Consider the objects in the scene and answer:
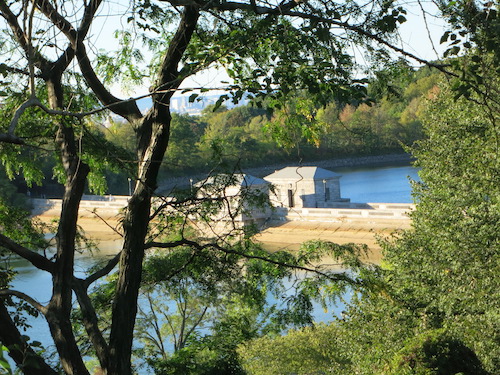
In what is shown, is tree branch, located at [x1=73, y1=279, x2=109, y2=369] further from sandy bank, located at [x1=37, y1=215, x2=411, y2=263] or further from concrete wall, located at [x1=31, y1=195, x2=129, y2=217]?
concrete wall, located at [x1=31, y1=195, x2=129, y2=217]

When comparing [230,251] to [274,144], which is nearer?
[230,251]

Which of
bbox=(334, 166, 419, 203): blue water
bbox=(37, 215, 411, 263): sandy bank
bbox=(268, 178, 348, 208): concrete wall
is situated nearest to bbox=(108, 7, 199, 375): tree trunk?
bbox=(37, 215, 411, 263): sandy bank

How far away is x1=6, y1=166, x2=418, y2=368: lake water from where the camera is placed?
14242mm

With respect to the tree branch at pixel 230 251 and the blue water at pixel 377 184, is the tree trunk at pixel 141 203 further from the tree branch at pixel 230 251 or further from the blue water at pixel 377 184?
the blue water at pixel 377 184

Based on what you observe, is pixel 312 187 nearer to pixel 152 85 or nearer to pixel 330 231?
pixel 330 231

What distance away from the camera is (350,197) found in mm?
35844

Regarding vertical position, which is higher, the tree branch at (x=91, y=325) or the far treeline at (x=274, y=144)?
the far treeline at (x=274, y=144)

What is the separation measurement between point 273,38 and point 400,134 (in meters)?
49.7

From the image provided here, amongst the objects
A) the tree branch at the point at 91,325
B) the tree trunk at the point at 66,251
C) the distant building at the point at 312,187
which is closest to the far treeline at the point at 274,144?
the distant building at the point at 312,187

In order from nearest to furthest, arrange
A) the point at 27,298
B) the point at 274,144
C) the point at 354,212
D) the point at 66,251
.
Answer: the point at 27,298, the point at 66,251, the point at 354,212, the point at 274,144

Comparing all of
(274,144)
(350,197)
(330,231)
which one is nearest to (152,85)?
(330,231)

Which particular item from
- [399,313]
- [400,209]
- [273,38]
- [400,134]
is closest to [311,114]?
[273,38]

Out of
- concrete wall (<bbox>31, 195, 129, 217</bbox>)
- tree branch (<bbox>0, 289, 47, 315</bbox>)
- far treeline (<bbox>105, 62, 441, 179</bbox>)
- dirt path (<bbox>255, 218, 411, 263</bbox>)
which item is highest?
far treeline (<bbox>105, 62, 441, 179</bbox>)

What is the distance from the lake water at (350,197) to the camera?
14.2 m
